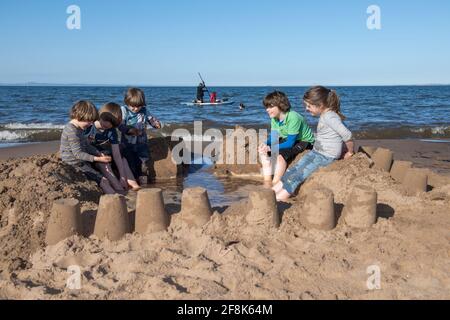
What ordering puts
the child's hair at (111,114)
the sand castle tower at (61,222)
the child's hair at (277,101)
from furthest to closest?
the child's hair at (111,114)
the child's hair at (277,101)
the sand castle tower at (61,222)

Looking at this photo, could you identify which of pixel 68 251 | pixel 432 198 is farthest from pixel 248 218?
pixel 432 198

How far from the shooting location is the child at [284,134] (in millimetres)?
4508

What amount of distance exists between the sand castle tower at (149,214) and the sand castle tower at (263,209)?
0.62 m

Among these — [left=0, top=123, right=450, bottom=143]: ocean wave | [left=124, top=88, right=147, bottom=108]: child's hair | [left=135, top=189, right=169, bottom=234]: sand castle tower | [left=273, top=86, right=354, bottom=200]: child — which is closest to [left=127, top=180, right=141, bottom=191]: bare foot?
[left=124, top=88, right=147, bottom=108]: child's hair

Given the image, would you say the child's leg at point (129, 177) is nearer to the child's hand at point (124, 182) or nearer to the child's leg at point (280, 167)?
the child's hand at point (124, 182)

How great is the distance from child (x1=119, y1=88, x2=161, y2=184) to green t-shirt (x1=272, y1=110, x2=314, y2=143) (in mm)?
1443

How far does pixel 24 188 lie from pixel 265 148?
93.9 inches

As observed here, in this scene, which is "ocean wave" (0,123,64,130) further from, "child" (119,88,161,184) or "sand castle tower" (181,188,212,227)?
"sand castle tower" (181,188,212,227)

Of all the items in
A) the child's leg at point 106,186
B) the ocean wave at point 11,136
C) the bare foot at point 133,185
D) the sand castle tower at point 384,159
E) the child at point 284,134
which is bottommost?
the bare foot at point 133,185

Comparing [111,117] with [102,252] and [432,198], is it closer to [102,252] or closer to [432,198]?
[102,252]

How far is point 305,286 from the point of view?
2.28m

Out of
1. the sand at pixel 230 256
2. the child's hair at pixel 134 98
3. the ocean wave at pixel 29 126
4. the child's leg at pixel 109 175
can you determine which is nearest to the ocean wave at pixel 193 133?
the ocean wave at pixel 29 126

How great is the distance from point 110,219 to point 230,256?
0.85m

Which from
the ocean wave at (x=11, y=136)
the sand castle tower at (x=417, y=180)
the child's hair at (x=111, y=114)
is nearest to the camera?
the sand castle tower at (x=417, y=180)
